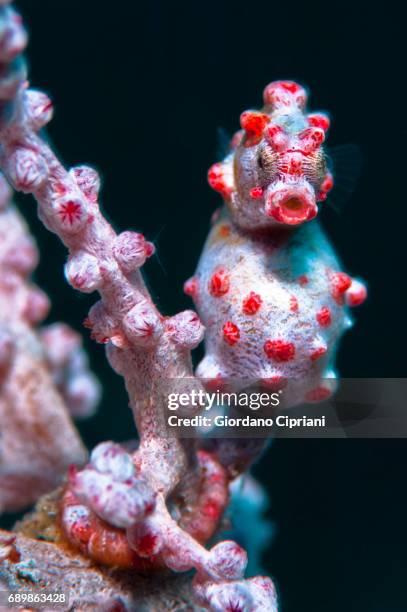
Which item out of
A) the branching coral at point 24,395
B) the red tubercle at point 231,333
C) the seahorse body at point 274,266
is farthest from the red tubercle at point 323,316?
the branching coral at point 24,395

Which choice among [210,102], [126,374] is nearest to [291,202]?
[126,374]

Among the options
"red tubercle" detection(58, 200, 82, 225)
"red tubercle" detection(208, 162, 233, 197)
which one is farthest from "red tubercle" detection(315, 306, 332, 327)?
"red tubercle" detection(58, 200, 82, 225)

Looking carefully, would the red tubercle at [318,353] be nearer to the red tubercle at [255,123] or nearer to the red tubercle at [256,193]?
the red tubercle at [256,193]

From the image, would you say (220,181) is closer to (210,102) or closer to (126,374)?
(126,374)

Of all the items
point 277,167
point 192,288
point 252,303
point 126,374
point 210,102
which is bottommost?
point 126,374

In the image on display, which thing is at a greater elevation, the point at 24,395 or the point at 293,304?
the point at 24,395

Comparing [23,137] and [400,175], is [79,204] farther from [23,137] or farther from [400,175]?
[400,175]
